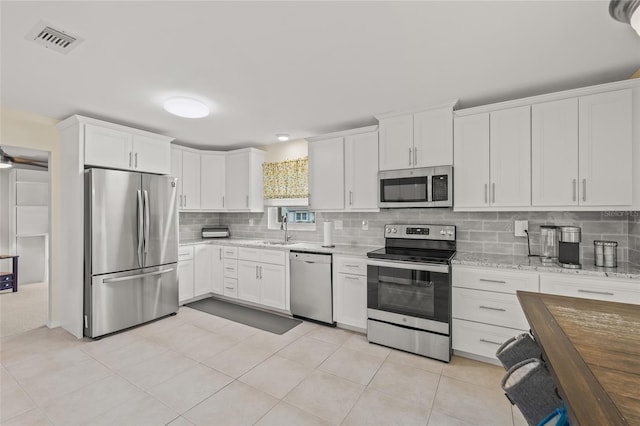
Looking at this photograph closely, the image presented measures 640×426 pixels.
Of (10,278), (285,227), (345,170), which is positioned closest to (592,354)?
(345,170)

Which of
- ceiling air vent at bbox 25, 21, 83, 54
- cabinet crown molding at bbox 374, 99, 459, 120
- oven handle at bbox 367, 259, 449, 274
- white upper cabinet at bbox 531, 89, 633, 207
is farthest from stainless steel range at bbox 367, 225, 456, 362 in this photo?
ceiling air vent at bbox 25, 21, 83, 54

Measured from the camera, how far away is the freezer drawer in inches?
125

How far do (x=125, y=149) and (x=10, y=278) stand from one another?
372 centimetres

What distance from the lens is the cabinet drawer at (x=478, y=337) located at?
8.48 feet

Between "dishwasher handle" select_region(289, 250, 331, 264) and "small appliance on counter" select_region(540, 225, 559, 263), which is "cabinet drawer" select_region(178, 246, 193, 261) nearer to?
"dishwasher handle" select_region(289, 250, 331, 264)

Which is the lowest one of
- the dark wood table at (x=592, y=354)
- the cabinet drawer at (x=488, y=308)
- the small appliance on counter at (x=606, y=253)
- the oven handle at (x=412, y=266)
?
the cabinet drawer at (x=488, y=308)

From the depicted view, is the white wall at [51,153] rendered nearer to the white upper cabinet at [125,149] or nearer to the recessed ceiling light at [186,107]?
the white upper cabinet at [125,149]

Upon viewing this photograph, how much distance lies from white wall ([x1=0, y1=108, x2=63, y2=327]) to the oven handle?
366cm

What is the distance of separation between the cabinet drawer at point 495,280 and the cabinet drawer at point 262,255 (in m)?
2.14

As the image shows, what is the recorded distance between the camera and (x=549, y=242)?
2754 mm

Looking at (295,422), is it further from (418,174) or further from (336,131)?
(336,131)

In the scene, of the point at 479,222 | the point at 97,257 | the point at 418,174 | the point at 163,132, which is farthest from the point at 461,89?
the point at 97,257

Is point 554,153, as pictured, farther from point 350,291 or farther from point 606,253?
point 350,291

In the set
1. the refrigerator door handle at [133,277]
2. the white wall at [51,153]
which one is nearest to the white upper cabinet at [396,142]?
the refrigerator door handle at [133,277]
